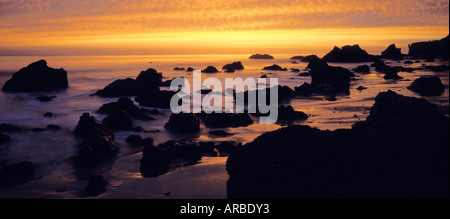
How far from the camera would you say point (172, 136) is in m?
21.0

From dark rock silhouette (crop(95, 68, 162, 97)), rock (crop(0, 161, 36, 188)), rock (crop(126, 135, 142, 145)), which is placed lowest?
rock (crop(0, 161, 36, 188))

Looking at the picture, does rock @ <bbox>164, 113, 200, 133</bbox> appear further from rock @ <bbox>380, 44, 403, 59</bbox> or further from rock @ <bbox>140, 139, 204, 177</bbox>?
rock @ <bbox>380, 44, 403, 59</bbox>

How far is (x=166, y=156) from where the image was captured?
1577 centimetres

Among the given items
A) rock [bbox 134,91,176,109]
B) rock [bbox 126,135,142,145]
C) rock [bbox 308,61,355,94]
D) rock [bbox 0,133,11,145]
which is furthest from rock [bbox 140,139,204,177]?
rock [bbox 308,61,355,94]

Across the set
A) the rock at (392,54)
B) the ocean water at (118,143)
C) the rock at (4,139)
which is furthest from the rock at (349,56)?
the rock at (4,139)

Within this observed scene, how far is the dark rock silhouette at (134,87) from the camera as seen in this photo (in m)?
34.9

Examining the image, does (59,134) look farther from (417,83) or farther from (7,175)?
(417,83)

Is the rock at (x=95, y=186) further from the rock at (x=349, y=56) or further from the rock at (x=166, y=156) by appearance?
the rock at (x=349, y=56)

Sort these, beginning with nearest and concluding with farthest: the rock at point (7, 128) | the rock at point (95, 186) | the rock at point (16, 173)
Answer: the rock at point (95, 186)
the rock at point (16, 173)
the rock at point (7, 128)

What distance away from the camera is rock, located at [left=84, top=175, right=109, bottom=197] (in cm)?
1301

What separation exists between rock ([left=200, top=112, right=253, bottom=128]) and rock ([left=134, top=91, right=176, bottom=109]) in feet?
22.6

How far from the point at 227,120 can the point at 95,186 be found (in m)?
10.1

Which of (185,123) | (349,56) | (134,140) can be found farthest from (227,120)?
(349,56)

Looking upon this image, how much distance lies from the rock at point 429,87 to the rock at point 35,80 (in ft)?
104
